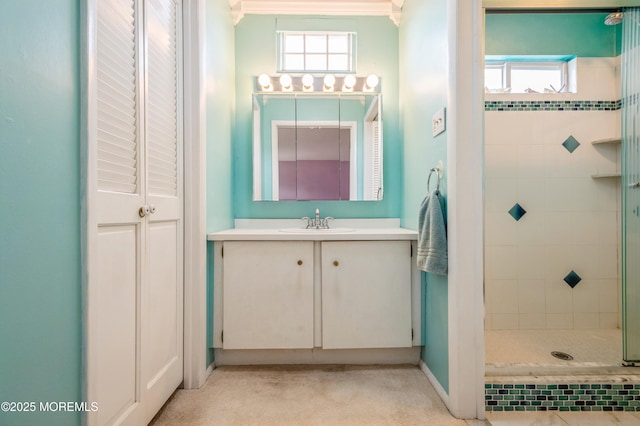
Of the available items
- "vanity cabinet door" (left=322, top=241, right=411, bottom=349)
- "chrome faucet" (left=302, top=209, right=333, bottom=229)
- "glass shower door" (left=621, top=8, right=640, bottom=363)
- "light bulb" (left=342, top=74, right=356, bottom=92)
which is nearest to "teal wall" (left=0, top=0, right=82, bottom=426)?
"vanity cabinet door" (left=322, top=241, right=411, bottom=349)

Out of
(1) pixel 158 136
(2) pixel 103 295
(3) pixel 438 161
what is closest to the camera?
(2) pixel 103 295

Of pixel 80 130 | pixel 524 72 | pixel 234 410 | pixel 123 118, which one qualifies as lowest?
pixel 234 410

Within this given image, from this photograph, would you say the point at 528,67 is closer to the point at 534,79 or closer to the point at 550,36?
the point at 534,79

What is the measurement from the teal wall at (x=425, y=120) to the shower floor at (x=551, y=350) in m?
0.31

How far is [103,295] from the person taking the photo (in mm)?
1044

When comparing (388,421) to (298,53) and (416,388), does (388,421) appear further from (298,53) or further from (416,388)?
(298,53)

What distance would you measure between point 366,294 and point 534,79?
2.17 metres

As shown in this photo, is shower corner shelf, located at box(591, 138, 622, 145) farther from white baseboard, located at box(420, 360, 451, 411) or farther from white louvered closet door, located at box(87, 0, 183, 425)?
white louvered closet door, located at box(87, 0, 183, 425)

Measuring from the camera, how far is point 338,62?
249 centimetres

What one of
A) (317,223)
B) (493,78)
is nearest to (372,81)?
(493,78)

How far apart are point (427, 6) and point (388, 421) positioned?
7.08 ft

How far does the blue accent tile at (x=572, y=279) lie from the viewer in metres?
2.44

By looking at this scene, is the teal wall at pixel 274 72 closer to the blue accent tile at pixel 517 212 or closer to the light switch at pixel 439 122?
the light switch at pixel 439 122

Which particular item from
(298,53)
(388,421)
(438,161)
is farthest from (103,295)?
(298,53)
